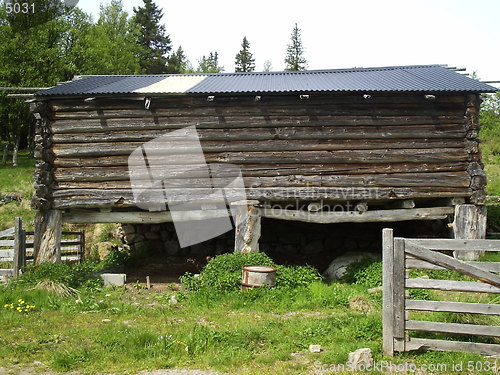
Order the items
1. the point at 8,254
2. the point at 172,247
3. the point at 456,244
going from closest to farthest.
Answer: the point at 456,244 < the point at 8,254 < the point at 172,247

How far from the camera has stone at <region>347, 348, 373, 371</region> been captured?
5.37 metres

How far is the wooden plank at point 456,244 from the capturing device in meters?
5.61

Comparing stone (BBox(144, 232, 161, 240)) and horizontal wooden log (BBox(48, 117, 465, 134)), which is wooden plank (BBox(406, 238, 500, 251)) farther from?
stone (BBox(144, 232, 161, 240))

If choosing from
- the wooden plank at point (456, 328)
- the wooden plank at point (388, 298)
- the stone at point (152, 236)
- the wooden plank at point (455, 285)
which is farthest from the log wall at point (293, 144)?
the wooden plank at point (456, 328)

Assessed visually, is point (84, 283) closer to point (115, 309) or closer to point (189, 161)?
point (115, 309)

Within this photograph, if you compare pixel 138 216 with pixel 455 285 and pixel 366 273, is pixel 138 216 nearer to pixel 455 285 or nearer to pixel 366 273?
pixel 366 273

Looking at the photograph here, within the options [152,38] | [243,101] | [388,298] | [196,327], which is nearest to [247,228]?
[243,101]

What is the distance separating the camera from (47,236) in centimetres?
1120

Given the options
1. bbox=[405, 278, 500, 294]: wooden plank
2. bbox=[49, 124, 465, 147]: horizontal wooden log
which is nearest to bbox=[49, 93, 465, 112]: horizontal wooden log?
bbox=[49, 124, 465, 147]: horizontal wooden log

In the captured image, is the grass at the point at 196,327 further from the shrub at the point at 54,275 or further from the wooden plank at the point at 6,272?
the wooden plank at the point at 6,272

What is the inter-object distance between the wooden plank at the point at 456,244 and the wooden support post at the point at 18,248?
9.10 m

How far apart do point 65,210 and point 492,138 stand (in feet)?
88.9

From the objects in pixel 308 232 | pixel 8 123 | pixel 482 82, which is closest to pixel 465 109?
pixel 482 82

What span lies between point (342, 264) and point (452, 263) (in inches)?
241
